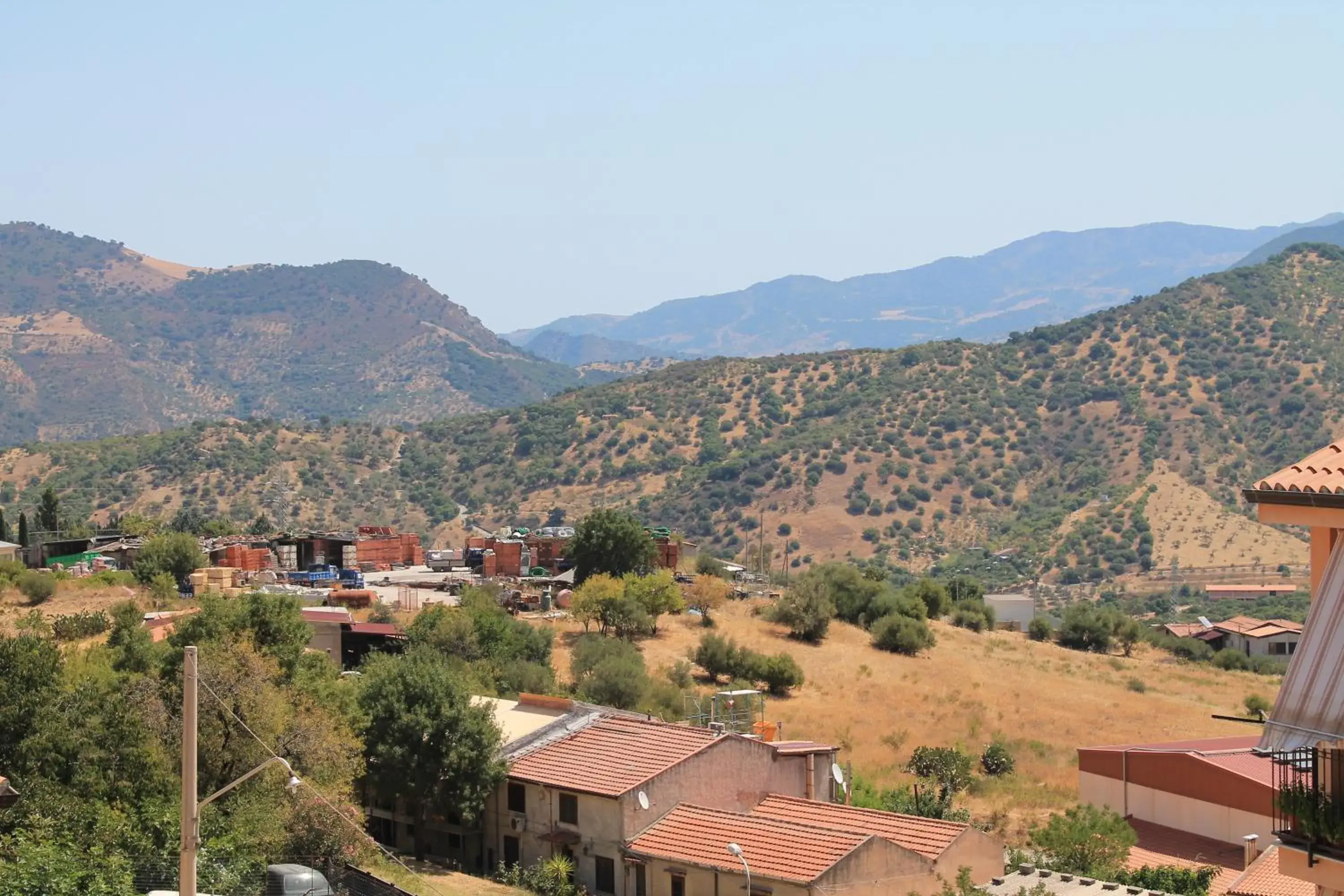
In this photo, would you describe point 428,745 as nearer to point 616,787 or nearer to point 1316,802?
point 616,787

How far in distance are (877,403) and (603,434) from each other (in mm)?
24745

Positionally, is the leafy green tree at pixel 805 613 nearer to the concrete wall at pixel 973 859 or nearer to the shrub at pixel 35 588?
the shrub at pixel 35 588

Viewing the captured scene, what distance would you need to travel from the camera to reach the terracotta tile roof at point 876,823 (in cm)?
3045

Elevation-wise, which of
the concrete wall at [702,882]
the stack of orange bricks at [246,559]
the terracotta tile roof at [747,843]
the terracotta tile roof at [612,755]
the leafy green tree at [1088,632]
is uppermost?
the stack of orange bricks at [246,559]

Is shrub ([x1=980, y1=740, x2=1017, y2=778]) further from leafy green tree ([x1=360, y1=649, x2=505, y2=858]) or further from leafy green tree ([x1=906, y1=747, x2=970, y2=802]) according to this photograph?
leafy green tree ([x1=360, y1=649, x2=505, y2=858])

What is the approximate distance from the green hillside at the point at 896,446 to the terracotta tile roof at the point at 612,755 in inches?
3396

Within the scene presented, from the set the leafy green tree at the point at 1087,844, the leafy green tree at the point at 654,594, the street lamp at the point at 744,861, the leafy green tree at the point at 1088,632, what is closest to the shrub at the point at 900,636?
the leafy green tree at the point at 654,594

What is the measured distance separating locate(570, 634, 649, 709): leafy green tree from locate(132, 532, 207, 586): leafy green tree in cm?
1993

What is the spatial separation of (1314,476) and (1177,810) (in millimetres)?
31160

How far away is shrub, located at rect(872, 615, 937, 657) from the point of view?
69.0 metres

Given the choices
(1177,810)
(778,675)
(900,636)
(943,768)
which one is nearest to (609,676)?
(778,675)

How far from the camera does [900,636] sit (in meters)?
69.1

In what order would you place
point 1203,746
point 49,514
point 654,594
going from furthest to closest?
point 49,514 < point 654,594 < point 1203,746

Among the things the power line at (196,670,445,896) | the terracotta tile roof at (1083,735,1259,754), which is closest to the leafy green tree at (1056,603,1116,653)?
the terracotta tile roof at (1083,735,1259,754)
